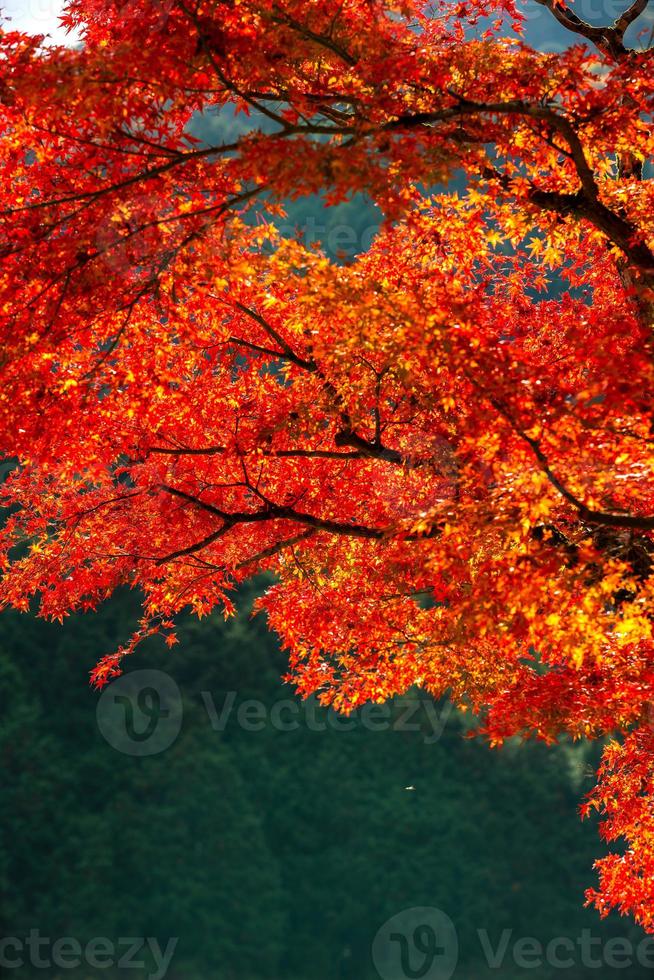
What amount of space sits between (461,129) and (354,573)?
11.3ft

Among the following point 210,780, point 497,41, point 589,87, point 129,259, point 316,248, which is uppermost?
point 497,41

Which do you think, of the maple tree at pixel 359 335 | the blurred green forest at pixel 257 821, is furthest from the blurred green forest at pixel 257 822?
the maple tree at pixel 359 335

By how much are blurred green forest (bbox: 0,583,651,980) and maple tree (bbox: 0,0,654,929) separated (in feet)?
28.7

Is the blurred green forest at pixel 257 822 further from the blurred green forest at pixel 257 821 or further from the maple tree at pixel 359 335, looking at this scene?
the maple tree at pixel 359 335

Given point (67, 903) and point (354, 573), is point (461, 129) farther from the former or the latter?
point (67, 903)

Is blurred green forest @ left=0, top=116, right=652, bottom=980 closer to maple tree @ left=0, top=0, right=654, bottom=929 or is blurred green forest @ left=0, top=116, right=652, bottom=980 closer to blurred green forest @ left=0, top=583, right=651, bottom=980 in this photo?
blurred green forest @ left=0, top=583, right=651, bottom=980

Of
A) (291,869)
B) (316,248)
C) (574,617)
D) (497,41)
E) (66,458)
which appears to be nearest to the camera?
(574,617)

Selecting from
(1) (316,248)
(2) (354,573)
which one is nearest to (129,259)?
(1) (316,248)

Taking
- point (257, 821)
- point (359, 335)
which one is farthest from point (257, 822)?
point (359, 335)

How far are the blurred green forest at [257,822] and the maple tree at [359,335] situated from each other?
876 cm

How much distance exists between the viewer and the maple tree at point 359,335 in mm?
3771

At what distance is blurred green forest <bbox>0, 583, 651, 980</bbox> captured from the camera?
1413 centimetres

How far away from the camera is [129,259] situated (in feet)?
13.1

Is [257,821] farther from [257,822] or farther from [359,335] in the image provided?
[359,335]
